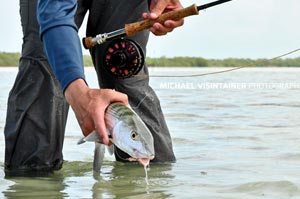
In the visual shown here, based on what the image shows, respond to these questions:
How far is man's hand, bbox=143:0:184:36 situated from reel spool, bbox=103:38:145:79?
245mm

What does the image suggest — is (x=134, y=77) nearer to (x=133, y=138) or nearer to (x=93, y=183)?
(x=93, y=183)

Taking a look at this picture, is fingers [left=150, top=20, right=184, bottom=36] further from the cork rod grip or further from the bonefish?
the bonefish

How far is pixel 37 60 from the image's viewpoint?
14.4 feet

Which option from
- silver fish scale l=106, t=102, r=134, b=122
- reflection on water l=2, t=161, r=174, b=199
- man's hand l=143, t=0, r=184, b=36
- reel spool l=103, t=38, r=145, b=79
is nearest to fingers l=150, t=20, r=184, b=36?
man's hand l=143, t=0, r=184, b=36

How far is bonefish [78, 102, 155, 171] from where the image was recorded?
9.62 ft

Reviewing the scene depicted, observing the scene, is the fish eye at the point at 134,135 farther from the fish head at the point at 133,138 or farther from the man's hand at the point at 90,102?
the man's hand at the point at 90,102

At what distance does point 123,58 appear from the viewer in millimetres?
4527

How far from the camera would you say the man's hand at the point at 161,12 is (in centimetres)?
397

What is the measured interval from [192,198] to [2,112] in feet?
17.0

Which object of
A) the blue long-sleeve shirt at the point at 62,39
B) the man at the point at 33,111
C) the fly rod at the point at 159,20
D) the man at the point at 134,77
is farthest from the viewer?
the man at the point at 134,77

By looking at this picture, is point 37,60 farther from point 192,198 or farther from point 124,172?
point 192,198

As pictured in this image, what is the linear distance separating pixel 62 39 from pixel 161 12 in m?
1.44

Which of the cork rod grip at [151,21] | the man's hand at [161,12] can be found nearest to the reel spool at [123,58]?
the man's hand at [161,12]

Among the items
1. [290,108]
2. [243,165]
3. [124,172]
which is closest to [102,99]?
[124,172]
